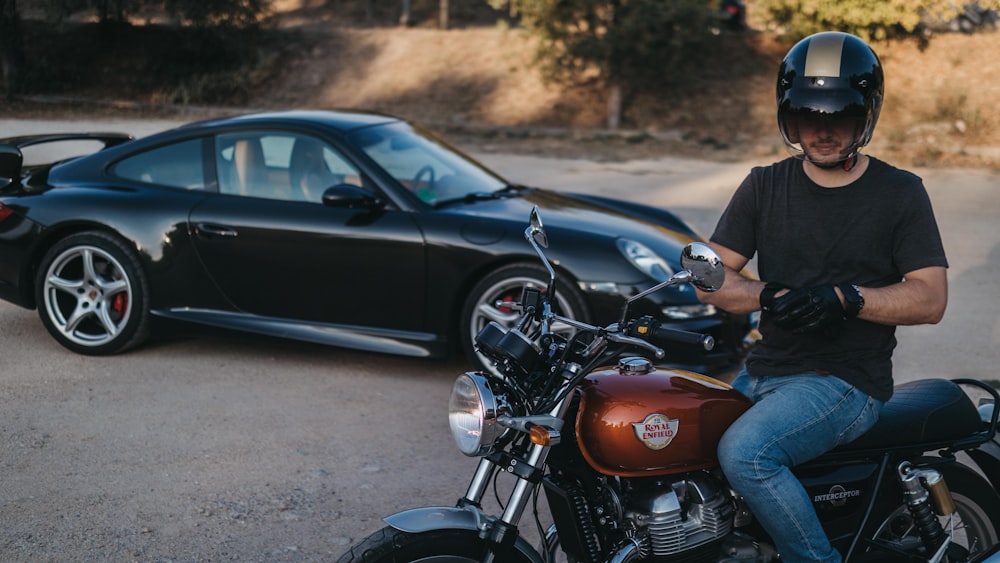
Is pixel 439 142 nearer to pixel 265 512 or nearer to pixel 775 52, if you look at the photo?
pixel 265 512

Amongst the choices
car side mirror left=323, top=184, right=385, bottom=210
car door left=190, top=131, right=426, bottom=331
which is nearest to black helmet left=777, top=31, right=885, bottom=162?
car door left=190, top=131, right=426, bottom=331

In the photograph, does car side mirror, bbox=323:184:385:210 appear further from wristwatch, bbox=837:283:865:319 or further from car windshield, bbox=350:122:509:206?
wristwatch, bbox=837:283:865:319

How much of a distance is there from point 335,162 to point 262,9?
70.6 ft

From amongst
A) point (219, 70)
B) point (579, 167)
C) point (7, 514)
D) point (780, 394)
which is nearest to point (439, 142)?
point (7, 514)

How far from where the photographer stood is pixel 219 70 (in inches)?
1003

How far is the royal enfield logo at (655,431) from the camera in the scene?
2.86 meters

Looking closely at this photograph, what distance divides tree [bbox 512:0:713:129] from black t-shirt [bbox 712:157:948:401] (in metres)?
17.2

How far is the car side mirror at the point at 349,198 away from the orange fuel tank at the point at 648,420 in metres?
3.32

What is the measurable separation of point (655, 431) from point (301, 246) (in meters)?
3.73

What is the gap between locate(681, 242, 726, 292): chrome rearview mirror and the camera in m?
2.63

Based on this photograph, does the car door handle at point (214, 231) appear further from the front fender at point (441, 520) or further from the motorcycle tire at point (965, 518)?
the motorcycle tire at point (965, 518)

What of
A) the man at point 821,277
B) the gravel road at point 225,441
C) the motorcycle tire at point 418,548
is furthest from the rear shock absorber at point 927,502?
the gravel road at point 225,441

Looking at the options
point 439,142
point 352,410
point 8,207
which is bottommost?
point 352,410

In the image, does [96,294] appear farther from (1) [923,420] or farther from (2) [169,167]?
(1) [923,420]
